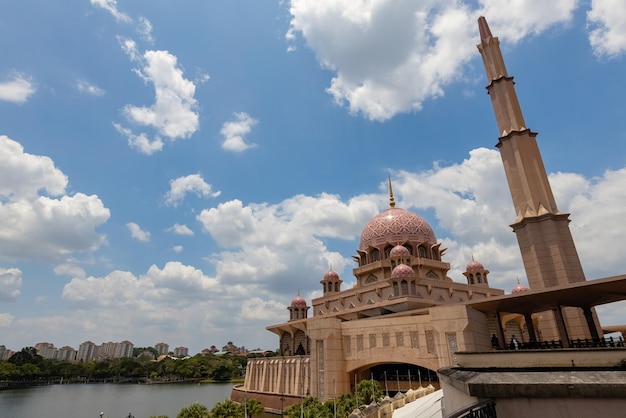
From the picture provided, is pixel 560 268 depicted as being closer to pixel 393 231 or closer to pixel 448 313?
pixel 448 313

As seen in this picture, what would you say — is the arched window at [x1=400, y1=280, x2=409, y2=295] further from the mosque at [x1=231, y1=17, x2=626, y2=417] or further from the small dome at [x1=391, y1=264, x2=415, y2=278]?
the small dome at [x1=391, y1=264, x2=415, y2=278]

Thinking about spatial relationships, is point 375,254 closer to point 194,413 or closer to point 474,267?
point 474,267

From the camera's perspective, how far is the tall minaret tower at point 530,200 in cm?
2244

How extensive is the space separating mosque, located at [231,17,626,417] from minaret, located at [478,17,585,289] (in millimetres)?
70

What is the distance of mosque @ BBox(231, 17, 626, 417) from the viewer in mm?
17084

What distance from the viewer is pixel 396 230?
38438 mm

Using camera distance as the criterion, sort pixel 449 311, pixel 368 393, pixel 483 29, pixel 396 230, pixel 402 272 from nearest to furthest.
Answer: pixel 368 393, pixel 449 311, pixel 402 272, pixel 483 29, pixel 396 230

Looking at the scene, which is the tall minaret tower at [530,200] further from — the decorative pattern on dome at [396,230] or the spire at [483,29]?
the decorative pattern on dome at [396,230]

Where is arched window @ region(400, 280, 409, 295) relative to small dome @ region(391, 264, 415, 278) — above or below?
below

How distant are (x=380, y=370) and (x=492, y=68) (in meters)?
25.0

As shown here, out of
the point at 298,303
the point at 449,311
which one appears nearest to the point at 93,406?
the point at 298,303

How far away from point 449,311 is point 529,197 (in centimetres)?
979

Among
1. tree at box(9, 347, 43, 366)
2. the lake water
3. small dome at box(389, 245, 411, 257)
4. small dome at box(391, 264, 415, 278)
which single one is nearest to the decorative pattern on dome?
small dome at box(389, 245, 411, 257)

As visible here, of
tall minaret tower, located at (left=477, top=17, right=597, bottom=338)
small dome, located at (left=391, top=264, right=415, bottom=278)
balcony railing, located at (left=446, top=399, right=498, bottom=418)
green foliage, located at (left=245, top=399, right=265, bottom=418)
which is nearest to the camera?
balcony railing, located at (left=446, top=399, right=498, bottom=418)
